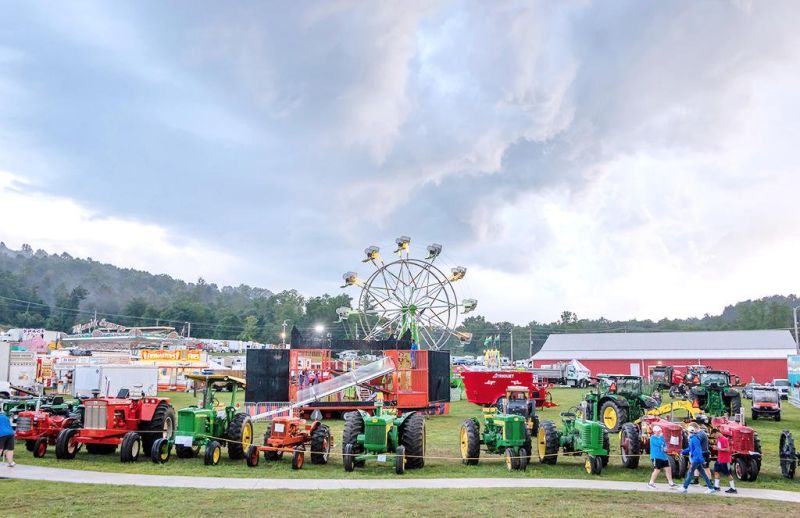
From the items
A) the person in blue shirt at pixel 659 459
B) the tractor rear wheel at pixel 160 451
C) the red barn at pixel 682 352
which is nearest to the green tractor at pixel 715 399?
the person in blue shirt at pixel 659 459

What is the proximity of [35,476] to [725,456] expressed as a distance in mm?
13755

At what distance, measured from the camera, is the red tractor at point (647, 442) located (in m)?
14.0

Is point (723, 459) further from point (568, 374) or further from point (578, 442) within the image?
point (568, 374)

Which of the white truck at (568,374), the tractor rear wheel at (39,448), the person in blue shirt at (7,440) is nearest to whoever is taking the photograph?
the person in blue shirt at (7,440)

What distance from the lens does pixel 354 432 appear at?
49.1 feet

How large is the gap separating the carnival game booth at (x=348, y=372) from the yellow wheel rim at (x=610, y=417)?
27.4 feet

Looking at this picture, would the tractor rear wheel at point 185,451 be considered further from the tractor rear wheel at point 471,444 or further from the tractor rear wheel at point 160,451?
the tractor rear wheel at point 471,444

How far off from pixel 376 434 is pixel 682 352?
64137mm

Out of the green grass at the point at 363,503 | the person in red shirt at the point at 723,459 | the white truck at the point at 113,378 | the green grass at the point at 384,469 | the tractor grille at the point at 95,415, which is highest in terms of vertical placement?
the white truck at the point at 113,378

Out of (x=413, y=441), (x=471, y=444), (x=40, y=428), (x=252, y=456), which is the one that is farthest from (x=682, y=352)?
(x=40, y=428)

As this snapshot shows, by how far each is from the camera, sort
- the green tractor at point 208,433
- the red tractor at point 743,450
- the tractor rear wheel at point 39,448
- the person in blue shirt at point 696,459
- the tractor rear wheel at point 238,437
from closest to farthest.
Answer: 1. the person in blue shirt at point 696,459
2. the red tractor at point 743,450
3. the green tractor at point 208,433
4. the tractor rear wheel at point 238,437
5. the tractor rear wheel at point 39,448

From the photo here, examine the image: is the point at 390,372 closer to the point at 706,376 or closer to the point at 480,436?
the point at 480,436

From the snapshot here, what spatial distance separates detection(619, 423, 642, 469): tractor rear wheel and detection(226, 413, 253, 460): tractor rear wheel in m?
8.65

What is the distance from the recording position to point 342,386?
85.3ft
